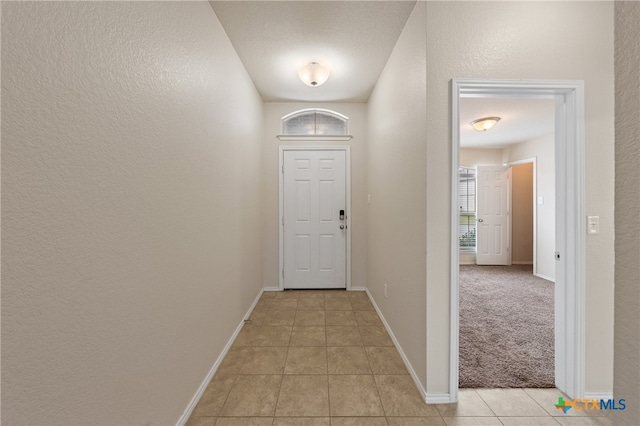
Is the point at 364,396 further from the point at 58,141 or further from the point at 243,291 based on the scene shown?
the point at 58,141

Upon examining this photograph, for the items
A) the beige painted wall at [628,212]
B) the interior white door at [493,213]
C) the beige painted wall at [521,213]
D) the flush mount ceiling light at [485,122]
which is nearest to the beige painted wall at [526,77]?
the beige painted wall at [628,212]

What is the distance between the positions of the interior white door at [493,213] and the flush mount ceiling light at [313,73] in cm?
431

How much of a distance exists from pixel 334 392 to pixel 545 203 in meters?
4.93

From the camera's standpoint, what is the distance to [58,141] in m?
0.73

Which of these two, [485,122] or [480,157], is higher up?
[485,122]

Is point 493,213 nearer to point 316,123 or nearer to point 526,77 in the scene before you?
point 316,123

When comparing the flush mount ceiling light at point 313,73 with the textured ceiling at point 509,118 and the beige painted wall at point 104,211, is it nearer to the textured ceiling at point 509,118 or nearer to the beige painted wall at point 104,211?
the beige painted wall at point 104,211

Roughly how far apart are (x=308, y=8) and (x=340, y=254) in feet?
9.03

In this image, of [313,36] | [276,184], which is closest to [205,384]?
[276,184]

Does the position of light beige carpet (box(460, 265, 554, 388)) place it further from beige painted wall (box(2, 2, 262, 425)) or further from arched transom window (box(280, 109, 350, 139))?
arched transom window (box(280, 109, 350, 139))

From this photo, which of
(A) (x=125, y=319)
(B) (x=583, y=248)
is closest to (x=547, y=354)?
(B) (x=583, y=248)

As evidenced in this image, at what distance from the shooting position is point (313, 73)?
2.53m

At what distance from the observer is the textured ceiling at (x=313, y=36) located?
1.84m

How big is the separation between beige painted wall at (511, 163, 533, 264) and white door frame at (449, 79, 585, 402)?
4.47 metres
